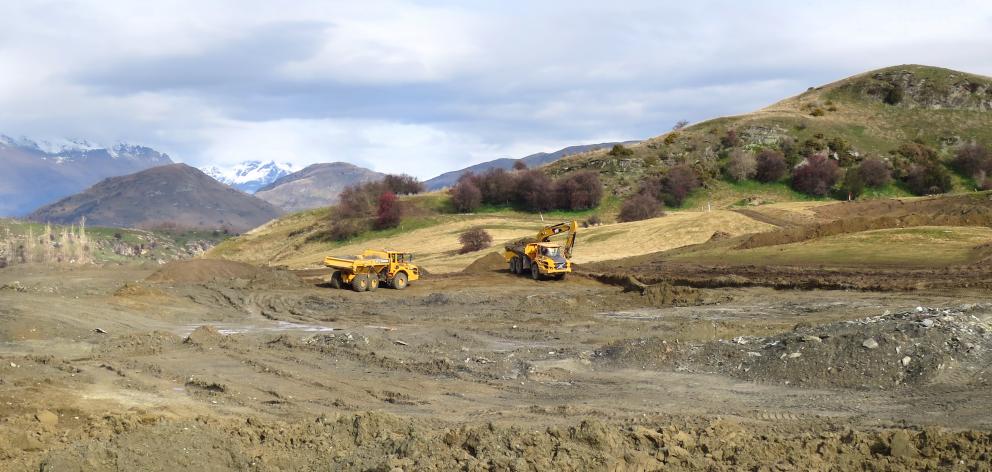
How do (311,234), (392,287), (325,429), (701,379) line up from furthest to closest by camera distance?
1. (311,234)
2. (392,287)
3. (701,379)
4. (325,429)

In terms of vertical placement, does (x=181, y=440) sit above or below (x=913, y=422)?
above

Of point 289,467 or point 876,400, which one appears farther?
point 876,400

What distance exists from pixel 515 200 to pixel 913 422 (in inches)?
2683

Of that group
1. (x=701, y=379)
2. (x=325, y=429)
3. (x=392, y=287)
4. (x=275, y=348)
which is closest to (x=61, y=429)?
(x=325, y=429)

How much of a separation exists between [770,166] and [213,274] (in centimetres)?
4819

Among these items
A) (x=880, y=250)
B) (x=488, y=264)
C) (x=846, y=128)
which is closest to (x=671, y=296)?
(x=880, y=250)

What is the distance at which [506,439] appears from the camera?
10.2 m

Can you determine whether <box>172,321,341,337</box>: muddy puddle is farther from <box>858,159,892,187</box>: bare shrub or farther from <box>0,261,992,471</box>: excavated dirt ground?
<box>858,159,892,187</box>: bare shrub

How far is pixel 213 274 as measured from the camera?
43781 mm

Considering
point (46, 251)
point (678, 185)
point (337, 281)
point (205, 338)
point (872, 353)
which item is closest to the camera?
point (872, 353)

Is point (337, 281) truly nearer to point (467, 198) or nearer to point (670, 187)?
point (670, 187)

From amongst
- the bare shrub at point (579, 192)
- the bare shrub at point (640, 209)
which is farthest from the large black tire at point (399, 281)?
the bare shrub at point (579, 192)

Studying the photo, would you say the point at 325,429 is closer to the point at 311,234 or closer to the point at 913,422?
the point at 913,422

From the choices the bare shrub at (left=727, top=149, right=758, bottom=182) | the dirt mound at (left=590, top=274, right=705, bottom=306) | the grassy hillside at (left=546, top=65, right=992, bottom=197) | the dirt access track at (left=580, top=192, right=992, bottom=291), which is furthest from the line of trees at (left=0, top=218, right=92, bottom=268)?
the dirt mound at (left=590, top=274, right=705, bottom=306)
